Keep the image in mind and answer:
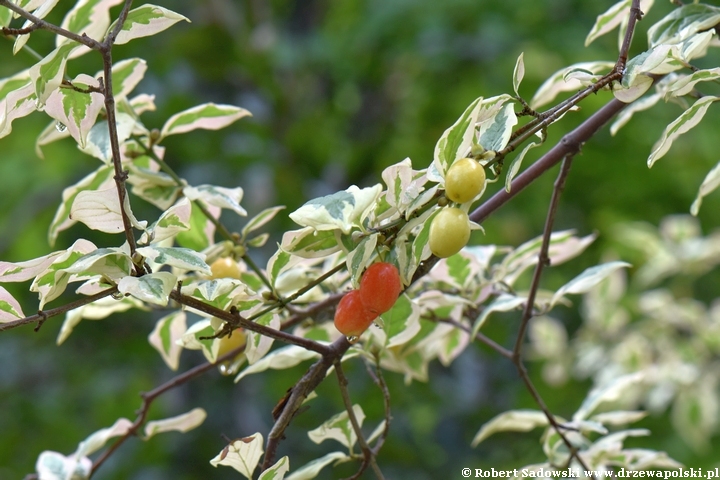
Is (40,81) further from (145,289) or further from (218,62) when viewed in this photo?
(218,62)

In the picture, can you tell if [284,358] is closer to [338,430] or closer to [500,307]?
[338,430]

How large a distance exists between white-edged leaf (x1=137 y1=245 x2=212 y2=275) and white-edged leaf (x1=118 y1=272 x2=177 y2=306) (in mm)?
12

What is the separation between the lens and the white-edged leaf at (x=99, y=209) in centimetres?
42

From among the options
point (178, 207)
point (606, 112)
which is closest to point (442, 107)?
point (606, 112)

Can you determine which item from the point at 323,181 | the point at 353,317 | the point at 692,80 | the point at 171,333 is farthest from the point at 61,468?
the point at 323,181

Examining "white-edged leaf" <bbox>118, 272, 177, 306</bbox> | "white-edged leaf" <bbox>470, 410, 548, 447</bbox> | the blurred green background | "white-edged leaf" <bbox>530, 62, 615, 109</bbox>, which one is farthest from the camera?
the blurred green background

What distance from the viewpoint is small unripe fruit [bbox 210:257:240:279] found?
55 centimetres

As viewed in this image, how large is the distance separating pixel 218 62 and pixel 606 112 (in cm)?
141

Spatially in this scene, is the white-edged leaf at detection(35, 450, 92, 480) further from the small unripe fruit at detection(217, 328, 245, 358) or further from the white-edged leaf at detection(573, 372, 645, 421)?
the white-edged leaf at detection(573, 372, 645, 421)

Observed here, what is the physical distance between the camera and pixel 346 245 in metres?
0.42

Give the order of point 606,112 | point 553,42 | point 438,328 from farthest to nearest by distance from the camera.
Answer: point 553,42
point 438,328
point 606,112

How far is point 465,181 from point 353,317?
0.34ft

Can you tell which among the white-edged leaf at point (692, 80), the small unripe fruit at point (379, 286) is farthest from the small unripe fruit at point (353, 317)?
the white-edged leaf at point (692, 80)

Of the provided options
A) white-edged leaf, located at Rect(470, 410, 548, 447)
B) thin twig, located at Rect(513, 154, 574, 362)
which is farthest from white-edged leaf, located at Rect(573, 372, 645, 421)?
thin twig, located at Rect(513, 154, 574, 362)
